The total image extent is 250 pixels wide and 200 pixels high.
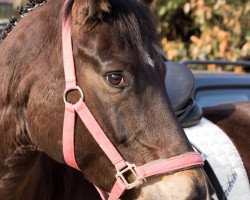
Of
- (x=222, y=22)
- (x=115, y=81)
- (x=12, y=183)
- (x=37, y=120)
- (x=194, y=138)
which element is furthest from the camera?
(x=222, y=22)

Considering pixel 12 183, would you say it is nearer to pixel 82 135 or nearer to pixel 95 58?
pixel 82 135

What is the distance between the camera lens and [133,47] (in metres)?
2.13

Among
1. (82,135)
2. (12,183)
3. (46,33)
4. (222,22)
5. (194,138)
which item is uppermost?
(46,33)

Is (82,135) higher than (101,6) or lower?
lower

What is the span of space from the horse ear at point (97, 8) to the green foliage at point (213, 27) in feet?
14.8

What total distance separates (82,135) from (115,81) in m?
0.25

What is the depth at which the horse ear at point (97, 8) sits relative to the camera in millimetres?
2131

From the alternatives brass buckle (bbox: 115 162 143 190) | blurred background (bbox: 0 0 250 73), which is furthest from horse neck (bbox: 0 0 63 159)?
blurred background (bbox: 0 0 250 73)

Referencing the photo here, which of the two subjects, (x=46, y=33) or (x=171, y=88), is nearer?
(x=46, y=33)

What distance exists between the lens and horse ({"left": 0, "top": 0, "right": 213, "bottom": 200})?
6.79 ft

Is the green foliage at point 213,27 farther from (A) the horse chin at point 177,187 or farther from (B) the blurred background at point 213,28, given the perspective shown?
(A) the horse chin at point 177,187

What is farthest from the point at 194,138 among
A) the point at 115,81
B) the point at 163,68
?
the point at 115,81

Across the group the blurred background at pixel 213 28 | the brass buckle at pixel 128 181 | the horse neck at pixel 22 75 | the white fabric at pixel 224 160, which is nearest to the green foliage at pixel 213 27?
the blurred background at pixel 213 28

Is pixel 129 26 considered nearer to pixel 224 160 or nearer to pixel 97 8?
pixel 97 8
